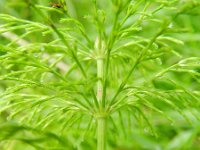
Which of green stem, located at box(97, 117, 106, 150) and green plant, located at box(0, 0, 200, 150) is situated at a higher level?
green plant, located at box(0, 0, 200, 150)

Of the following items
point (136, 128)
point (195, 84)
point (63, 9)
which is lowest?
point (63, 9)

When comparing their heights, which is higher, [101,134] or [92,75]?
[92,75]

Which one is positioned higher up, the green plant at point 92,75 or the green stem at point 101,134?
the green plant at point 92,75

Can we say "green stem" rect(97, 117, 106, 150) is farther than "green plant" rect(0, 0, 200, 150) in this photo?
Yes

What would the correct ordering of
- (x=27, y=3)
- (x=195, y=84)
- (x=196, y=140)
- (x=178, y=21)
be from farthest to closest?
1. (x=178, y=21)
2. (x=195, y=84)
3. (x=196, y=140)
4. (x=27, y=3)

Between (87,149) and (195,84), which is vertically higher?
(195,84)

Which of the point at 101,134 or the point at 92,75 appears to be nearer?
the point at 101,134

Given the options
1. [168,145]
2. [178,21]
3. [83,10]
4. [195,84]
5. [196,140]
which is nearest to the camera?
[168,145]

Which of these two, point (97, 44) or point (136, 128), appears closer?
point (97, 44)

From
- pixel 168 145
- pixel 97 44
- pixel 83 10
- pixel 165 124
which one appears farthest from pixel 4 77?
pixel 83 10

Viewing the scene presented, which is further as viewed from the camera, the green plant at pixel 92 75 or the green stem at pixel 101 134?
the green stem at pixel 101 134

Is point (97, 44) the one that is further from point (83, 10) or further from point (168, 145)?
point (83, 10)
